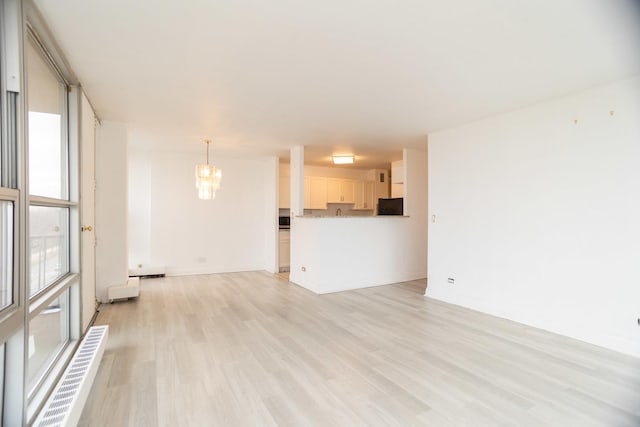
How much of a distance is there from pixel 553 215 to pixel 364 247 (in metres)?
2.89

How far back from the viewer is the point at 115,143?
4.50 meters

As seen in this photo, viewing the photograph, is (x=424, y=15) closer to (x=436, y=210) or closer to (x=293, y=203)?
(x=436, y=210)

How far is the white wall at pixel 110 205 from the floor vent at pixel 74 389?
2.09 metres

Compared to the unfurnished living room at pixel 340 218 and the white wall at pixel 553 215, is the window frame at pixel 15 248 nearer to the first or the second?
the unfurnished living room at pixel 340 218

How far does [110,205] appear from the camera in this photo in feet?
14.7

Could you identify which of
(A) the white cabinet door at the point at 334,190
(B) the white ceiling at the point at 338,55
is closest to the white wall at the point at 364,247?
(B) the white ceiling at the point at 338,55

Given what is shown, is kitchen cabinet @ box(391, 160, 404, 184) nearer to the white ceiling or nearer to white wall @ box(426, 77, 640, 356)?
white wall @ box(426, 77, 640, 356)

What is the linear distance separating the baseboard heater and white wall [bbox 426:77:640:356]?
538 cm

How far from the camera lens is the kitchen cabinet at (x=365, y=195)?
8648 mm

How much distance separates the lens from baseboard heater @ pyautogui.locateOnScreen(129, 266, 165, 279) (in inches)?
245

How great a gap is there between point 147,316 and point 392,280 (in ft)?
13.4

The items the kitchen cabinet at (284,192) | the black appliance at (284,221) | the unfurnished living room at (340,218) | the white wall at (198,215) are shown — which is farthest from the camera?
the kitchen cabinet at (284,192)

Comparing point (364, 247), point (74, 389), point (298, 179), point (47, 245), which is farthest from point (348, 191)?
point (74, 389)

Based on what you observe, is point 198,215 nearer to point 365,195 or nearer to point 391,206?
point 391,206
